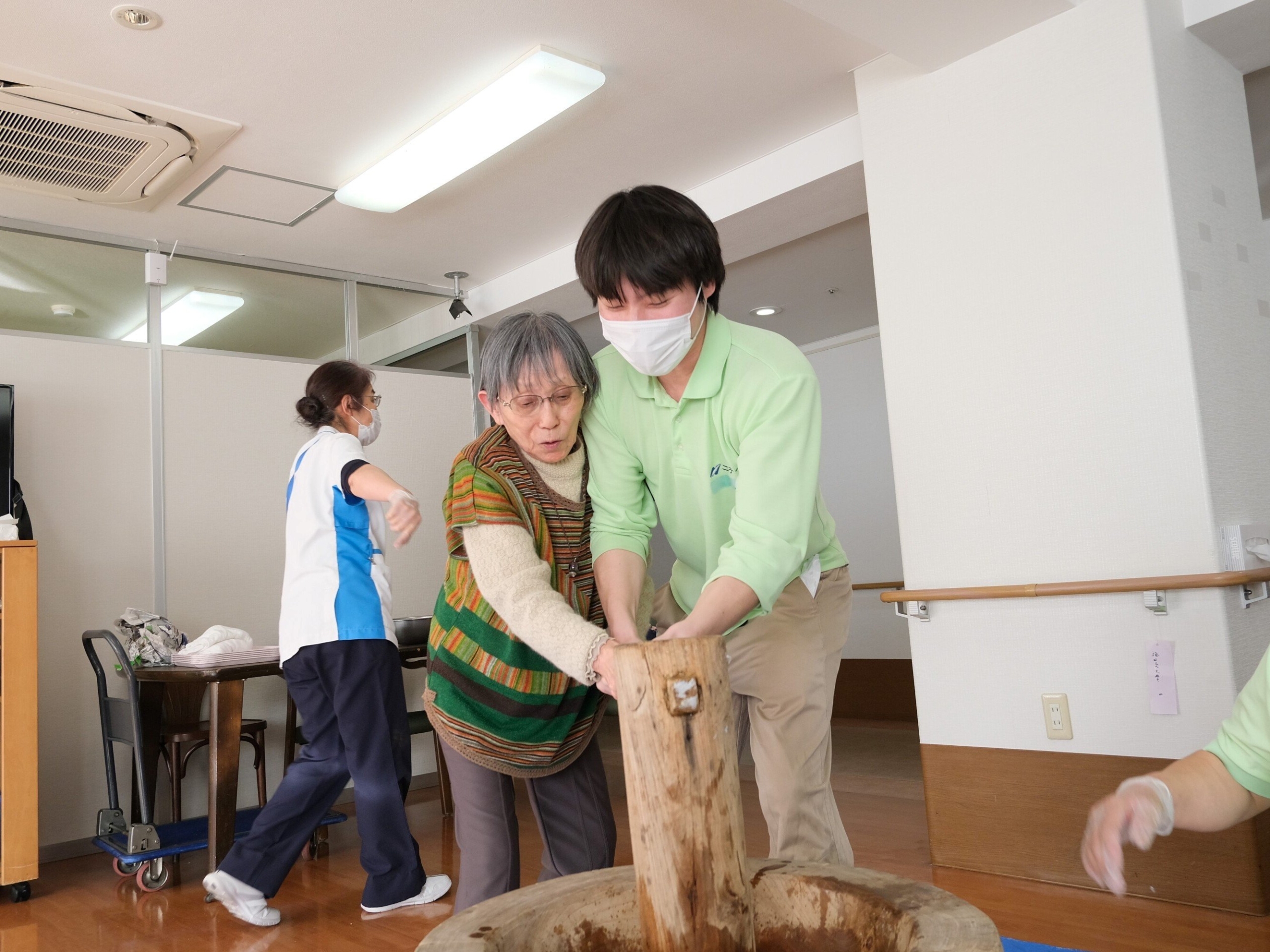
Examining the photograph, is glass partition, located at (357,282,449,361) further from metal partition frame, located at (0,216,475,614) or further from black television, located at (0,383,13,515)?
black television, located at (0,383,13,515)

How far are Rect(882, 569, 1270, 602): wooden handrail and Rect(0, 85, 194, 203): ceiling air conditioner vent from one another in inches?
114

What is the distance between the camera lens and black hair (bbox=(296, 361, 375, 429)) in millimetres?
3061

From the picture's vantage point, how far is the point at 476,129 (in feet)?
11.1

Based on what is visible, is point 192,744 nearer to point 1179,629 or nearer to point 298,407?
point 298,407

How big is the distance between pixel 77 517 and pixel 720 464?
3.55 metres

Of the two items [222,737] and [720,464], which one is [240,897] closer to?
[222,737]

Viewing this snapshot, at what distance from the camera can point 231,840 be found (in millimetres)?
3215

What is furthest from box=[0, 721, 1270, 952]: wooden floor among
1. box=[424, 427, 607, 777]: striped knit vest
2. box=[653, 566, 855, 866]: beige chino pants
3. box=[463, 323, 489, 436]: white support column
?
box=[463, 323, 489, 436]: white support column

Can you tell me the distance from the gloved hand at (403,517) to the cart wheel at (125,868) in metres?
2.37

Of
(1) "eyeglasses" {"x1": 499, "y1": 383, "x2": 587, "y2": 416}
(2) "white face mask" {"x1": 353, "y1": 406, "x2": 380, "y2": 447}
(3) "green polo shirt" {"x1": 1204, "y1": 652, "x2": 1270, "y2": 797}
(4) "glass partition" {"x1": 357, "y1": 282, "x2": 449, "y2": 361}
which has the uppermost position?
(4) "glass partition" {"x1": 357, "y1": 282, "x2": 449, "y2": 361}

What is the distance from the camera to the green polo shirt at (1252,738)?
1.01m

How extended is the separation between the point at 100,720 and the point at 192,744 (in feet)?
1.23

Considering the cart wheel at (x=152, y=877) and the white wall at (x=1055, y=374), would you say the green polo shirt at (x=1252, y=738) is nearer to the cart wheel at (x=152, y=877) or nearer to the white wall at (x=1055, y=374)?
the white wall at (x=1055, y=374)

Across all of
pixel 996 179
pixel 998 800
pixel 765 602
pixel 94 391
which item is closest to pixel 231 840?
pixel 94 391
